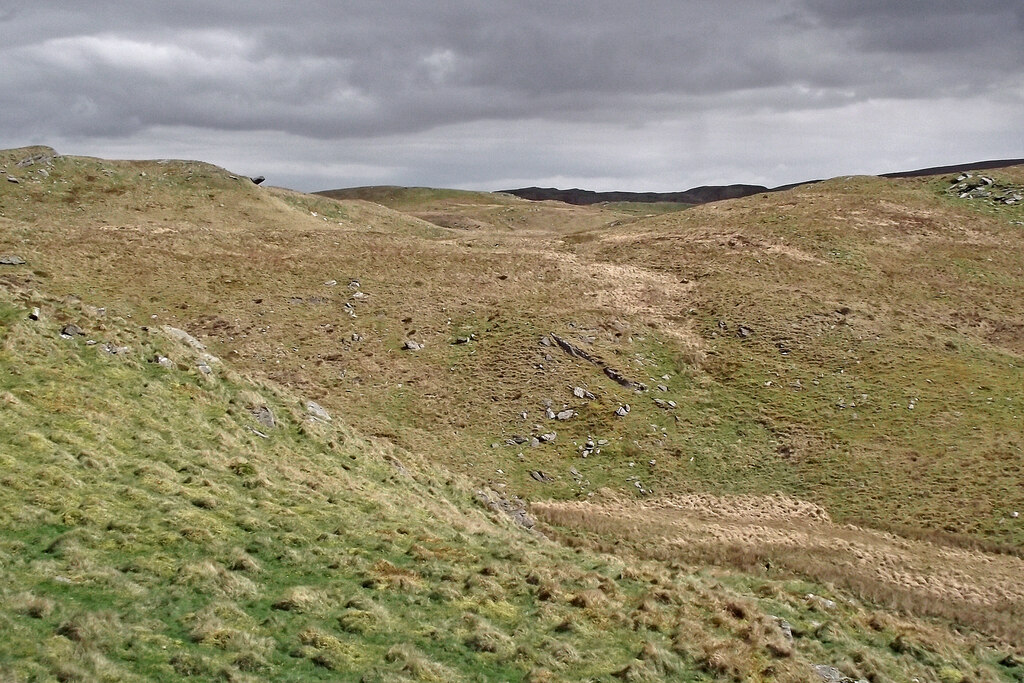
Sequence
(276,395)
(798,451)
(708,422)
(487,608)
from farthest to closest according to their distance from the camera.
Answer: (708,422) < (798,451) < (276,395) < (487,608)

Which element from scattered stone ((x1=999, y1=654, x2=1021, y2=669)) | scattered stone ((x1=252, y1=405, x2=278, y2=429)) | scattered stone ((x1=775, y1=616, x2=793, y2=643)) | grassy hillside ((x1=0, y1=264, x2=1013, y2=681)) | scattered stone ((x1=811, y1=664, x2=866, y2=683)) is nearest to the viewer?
grassy hillside ((x1=0, y1=264, x2=1013, y2=681))

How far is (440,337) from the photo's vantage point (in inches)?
1914

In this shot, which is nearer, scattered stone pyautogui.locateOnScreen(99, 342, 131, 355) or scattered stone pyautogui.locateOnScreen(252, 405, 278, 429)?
scattered stone pyautogui.locateOnScreen(99, 342, 131, 355)

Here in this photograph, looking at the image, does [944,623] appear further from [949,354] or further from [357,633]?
[949,354]

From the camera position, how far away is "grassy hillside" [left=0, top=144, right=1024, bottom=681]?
51.2ft

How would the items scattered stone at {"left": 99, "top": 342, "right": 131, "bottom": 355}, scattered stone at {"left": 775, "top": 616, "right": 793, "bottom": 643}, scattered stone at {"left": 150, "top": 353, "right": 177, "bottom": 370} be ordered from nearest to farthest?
scattered stone at {"left": 775, "top": 616, "right": 793, "bottom": 643}, scattered stone at {"left": 99, "top": 342, "right": 131, "bottom": 355}, scattered stone at {"left": 150, "top": 353, "right": 177, "bottom": 370}

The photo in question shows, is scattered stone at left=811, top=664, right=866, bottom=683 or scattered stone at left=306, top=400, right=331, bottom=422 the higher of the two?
scattered stone at left=306, top=400, right=331, bottom=422

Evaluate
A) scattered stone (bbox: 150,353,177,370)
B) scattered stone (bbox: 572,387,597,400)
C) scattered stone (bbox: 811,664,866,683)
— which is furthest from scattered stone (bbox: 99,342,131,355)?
scattered stone (bbox: 811,664,866,683)

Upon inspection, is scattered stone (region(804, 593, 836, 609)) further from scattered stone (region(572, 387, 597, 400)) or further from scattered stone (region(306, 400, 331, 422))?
scattered stone (region(572, 387, 597, 400))

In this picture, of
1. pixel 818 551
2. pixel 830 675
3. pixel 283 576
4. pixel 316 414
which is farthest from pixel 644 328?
pixel 283 576

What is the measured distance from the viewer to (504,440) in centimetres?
3897

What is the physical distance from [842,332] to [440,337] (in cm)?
2626

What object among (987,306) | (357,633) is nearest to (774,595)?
(357,633)

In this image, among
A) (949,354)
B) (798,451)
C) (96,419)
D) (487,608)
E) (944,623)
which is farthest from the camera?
(949,354)
